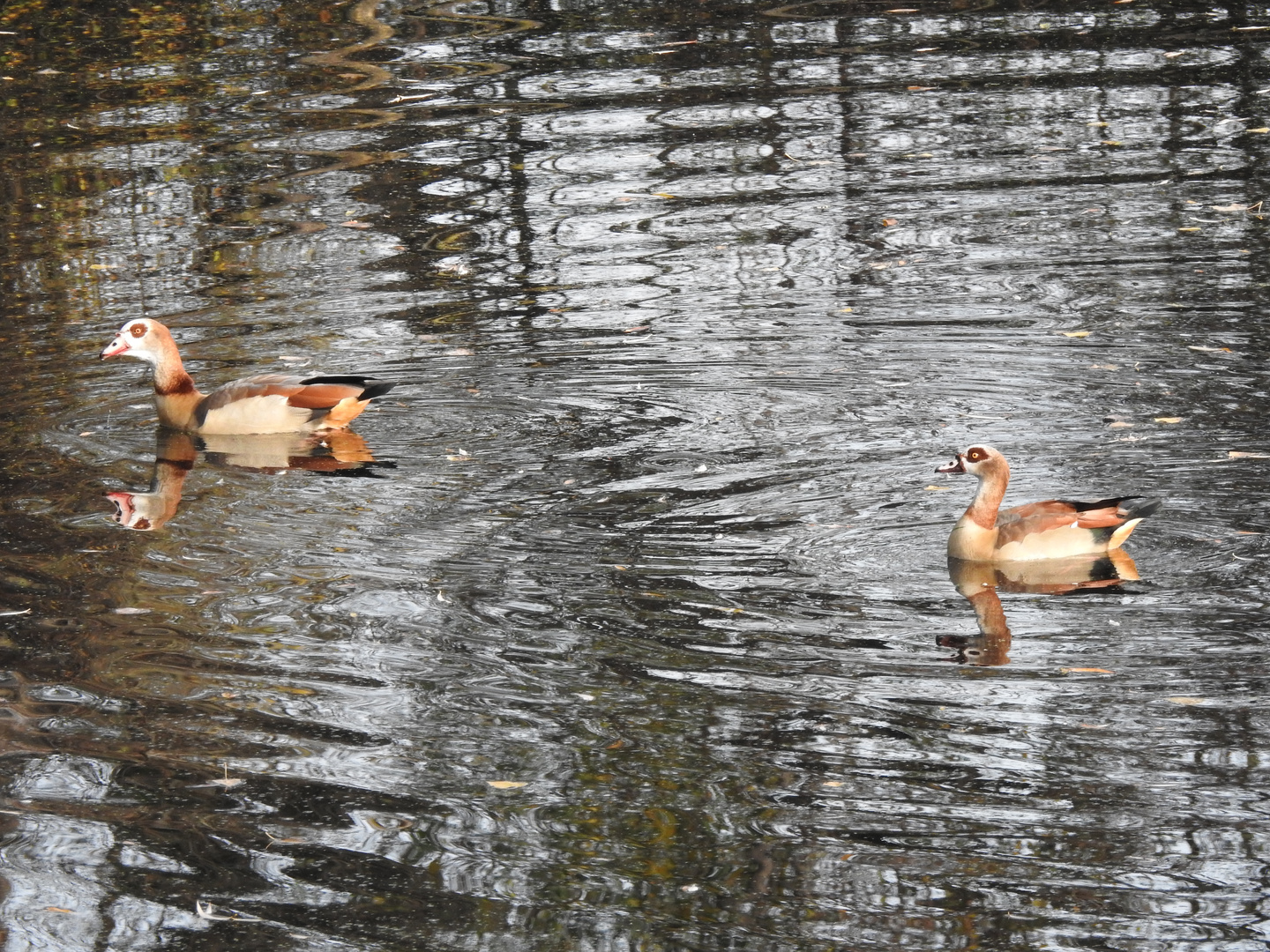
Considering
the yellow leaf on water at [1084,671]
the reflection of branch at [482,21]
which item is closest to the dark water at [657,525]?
the yellow leaf on water at [1084,671]

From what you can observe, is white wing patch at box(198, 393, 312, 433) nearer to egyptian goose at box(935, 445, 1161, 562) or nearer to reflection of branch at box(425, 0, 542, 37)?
egyptian goose at box(935, 445, 1161, 562)

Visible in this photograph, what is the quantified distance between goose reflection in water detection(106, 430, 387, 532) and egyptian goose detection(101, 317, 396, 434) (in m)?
0.07

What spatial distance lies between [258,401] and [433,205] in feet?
16.3

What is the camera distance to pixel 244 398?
10.8 m

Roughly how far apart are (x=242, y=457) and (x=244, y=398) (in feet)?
1.28

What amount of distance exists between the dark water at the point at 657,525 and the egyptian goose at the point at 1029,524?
0.18 metres

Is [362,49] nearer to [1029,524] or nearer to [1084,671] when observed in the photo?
[1029,524]

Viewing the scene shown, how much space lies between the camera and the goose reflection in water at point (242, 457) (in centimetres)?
983

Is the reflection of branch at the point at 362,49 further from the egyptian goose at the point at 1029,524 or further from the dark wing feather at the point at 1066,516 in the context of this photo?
the dark wing feather at the point at 1066,516

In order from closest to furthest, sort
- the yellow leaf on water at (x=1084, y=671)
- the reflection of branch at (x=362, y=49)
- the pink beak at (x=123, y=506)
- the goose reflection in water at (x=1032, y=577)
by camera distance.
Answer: the yellow leaf on water at (x=1084, y=671) < the goose reflection in water at (x=1032, y=577) < the pink beak at (x=123, y=506) < the reflection of branch at (x=362, y=49)

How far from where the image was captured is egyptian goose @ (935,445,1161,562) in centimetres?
798

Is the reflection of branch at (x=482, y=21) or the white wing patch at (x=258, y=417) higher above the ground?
the reflection of branch at (x=482, y=21)

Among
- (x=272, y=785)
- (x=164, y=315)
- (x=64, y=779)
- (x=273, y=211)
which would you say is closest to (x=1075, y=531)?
(x=272, y=785)

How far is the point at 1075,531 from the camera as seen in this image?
7.99 meters
